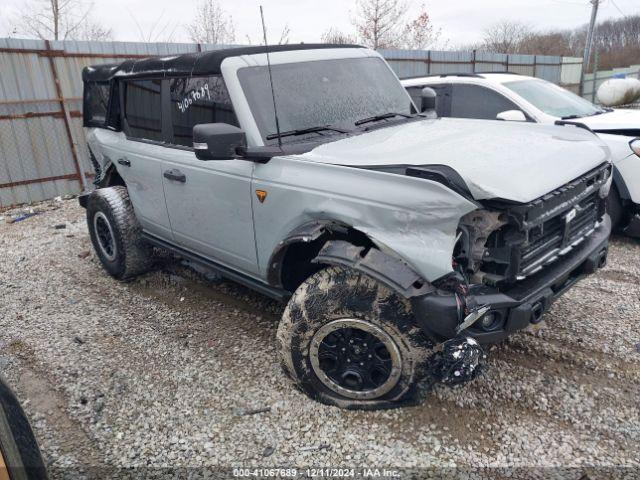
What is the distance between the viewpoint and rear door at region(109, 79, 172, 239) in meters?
3.92

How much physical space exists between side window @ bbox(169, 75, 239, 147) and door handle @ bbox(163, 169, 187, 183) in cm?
22

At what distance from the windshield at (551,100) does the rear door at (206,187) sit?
4160mm

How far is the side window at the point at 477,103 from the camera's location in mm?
5883

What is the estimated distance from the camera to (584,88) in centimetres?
2072

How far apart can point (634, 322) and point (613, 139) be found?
2.24 m

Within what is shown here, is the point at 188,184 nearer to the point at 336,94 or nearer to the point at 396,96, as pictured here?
the point at 336,94

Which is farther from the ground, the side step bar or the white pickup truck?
the white pickup truck

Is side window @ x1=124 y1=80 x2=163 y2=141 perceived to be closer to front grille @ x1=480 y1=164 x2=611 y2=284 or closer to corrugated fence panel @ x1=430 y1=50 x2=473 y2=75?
front grille @ x1=480 y1=164 x2=611 y2=284

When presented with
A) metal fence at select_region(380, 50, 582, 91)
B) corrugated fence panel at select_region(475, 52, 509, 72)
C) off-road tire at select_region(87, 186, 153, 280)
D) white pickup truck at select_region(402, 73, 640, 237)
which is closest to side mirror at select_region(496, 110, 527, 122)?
white pickup truck at select_region(402, 73, 640, 237)

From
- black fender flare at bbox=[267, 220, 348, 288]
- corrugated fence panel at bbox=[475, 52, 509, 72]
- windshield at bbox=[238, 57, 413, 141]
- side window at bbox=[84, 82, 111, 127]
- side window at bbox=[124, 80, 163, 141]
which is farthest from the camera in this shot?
corrugated fence panel at bbox=[475, 52, 509, 72]

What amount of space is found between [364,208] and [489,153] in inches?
29.9

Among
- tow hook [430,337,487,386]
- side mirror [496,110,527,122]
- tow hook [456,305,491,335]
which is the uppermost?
side mirror [496,110,527,122]

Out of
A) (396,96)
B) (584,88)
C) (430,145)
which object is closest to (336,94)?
(396,96)

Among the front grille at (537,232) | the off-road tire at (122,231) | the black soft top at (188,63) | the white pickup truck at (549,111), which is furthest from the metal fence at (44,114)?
the front grille at (537,232)
